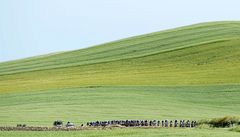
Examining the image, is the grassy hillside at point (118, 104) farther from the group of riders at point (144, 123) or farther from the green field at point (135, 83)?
the group of riders at point (144, 123)

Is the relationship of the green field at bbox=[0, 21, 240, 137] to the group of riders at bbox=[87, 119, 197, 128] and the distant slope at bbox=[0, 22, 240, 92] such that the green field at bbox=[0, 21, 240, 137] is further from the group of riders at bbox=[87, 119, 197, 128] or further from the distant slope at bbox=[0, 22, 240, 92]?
the group of riders at bbox=[87, 119, 197, 128]

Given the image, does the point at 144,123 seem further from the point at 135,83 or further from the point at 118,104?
the point at 135,83

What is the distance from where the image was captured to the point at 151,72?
178 feet

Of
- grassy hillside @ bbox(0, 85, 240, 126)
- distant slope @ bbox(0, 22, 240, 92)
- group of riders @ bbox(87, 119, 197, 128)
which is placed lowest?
group of riders @ bbox(87, 119, 197, 128)

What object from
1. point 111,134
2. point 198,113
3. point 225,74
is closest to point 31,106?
point 198,113

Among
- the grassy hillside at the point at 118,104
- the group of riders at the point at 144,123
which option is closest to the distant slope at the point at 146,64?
the grassy hillside at the point at 118,104

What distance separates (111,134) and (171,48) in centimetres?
4090

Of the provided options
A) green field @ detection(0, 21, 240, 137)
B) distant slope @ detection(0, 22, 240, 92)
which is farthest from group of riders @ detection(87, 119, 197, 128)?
distant slope @ detection(0, 22, 240, 92)

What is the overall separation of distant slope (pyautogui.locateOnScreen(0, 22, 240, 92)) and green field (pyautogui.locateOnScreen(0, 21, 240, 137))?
8 cm

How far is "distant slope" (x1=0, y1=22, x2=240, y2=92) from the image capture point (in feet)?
163

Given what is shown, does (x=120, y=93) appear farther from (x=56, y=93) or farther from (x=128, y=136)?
(x=128, y=136)

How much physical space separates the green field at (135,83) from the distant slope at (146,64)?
3.2 inches

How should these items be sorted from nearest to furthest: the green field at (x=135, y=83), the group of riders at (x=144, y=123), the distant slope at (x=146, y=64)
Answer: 1. the group of riders at (x=144, y=123)
2. the green field at (x=135, y=83)
3. the distant slope at (x=146, y=64)

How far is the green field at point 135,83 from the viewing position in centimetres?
3488
